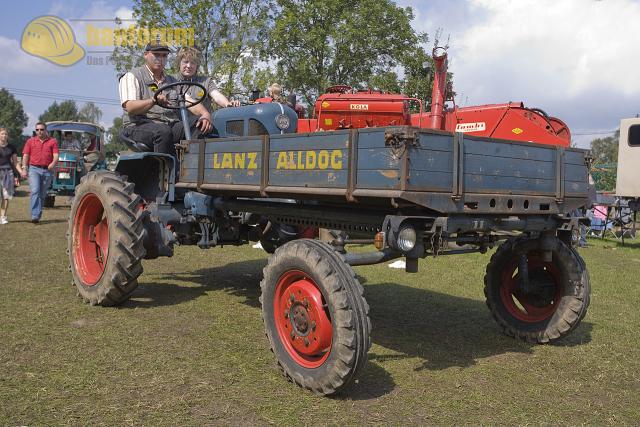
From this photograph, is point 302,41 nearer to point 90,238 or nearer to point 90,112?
point 90,238

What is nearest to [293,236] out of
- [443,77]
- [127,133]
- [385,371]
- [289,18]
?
[127,133]

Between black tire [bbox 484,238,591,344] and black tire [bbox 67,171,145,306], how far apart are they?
3.06m

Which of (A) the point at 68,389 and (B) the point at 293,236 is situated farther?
(B) the point at 293,236

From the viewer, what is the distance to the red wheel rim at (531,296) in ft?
15.0

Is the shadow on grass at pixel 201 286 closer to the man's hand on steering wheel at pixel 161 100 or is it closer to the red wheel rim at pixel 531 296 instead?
the man's hand on steering wheel at pixel 161 100

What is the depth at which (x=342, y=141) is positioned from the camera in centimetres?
345

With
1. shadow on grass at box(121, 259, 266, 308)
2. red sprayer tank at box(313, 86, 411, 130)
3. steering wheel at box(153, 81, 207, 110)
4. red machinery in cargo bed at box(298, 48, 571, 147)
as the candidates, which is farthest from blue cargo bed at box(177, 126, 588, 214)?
red sprayer tank at box(313, 86, 411, 130)

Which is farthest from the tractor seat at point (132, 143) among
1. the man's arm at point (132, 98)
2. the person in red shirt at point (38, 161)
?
the person in red shirt at point (38, 161)

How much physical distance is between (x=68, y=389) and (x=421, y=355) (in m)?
2.38

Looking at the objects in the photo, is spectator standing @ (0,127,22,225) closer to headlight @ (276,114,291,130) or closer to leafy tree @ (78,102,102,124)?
headlight @ (276,114,291,130)

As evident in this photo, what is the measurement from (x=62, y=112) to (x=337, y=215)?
374ft

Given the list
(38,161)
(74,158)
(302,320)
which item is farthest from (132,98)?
(74,158)

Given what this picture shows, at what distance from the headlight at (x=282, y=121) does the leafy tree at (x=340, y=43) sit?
1851cm

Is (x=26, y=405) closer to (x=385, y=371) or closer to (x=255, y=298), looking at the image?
(x=385, y=371)
